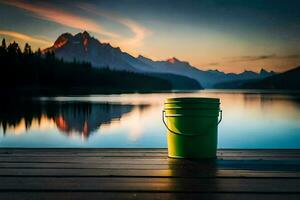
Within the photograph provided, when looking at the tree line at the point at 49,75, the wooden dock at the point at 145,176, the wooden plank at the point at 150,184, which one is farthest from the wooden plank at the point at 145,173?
the tree line at the point at 49,75

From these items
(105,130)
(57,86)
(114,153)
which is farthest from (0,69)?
(114,153)

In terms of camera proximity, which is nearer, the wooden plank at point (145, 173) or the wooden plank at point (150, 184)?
the wooden plank at point (150, 184)

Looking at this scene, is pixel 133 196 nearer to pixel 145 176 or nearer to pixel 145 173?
pixel 145 176

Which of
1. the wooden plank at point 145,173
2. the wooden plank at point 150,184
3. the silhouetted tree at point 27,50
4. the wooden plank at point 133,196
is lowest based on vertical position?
the wooden plank at point 133,196

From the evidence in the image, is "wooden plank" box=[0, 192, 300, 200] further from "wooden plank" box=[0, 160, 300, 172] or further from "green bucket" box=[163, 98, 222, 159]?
"green bucket" box=[163, 98, 222, 159]

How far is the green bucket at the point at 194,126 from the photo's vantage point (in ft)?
17.3

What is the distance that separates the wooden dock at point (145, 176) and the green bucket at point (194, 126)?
0.19m

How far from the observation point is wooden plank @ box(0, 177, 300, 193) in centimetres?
358

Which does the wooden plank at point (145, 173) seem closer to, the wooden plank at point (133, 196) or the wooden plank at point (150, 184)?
the wooden plank at point (150, 184)

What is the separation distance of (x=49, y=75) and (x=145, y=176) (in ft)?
371

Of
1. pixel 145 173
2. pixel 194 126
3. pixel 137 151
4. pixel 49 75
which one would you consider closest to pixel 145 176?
pixel 145 173

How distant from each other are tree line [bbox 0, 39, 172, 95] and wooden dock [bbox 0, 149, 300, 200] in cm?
10059

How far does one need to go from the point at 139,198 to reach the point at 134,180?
0.63 m

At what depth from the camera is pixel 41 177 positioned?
407 cm
